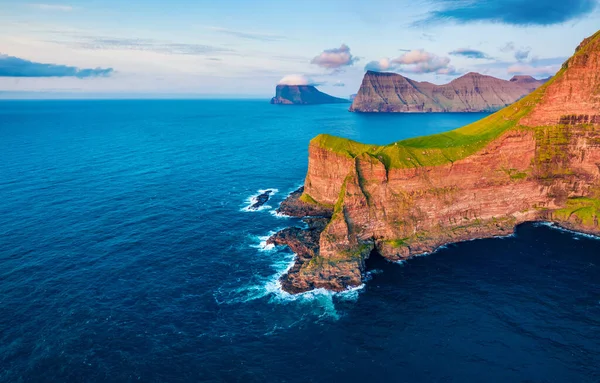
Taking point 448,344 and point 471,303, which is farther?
point 471,303

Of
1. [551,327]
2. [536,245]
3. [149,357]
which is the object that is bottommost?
[149,357]

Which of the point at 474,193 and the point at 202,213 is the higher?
the point at 474,193

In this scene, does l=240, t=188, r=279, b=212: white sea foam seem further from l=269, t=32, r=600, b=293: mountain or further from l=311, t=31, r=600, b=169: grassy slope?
l=311, t=31, r=600, b=169: grassy slope

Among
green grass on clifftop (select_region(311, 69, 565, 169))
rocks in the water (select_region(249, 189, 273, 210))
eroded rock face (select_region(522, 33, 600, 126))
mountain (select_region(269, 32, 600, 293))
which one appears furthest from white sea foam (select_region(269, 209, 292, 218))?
eroded rock face (select_region(522, 33, 600, 126))

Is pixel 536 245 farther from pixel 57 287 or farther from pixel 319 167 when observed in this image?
pixel 57 287

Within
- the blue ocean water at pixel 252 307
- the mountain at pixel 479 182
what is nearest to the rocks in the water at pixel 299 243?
the mountain at pixel 479 182

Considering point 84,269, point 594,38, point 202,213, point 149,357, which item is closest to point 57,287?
point 84,269
